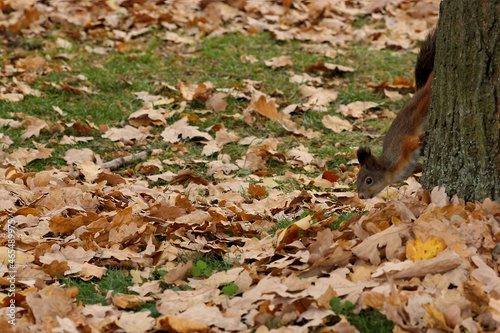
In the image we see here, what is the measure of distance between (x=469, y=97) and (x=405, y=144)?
137cm

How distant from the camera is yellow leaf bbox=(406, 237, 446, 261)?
2.52 meters

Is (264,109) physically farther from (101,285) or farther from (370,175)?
(101,285)

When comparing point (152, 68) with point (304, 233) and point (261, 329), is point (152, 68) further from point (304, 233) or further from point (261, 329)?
point (261, 329)

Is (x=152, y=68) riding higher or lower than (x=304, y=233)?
lower

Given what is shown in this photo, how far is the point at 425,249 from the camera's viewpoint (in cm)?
253

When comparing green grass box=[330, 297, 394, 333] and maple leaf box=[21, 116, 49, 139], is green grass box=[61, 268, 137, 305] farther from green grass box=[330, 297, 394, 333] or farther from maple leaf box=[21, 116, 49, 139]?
maple leaf box=[21, 116, 49, 139]

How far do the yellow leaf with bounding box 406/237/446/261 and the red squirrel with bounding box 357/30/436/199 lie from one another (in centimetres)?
145

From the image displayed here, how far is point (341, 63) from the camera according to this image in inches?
272

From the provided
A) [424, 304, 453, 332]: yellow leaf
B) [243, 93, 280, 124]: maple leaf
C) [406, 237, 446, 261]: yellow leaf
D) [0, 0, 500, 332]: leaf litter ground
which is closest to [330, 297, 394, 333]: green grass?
[0, 0, 500, 332]: leaf litter ground

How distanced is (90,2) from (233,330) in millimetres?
7044

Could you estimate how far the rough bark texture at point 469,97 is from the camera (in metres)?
2.81

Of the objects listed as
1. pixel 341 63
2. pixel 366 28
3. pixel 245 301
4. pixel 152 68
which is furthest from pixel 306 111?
pixel 245 301

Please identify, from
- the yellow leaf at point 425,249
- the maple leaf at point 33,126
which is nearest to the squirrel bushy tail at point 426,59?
the yellow leaf at point 425,249

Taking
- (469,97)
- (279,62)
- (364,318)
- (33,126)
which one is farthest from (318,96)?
(364,318)
